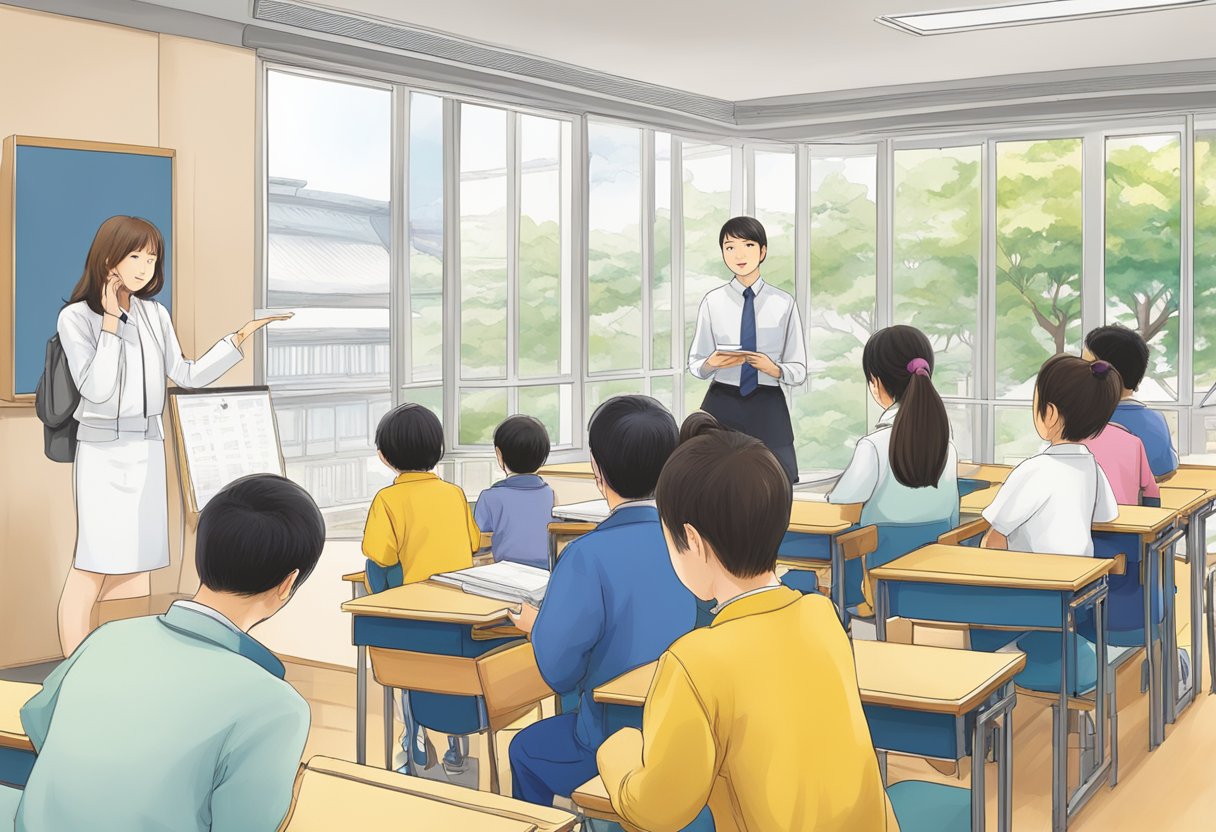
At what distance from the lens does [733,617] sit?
58.5 inches

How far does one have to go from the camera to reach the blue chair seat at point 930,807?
2152 mm

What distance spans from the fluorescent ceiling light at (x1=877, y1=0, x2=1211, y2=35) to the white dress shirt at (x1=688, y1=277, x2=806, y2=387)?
1.63 m

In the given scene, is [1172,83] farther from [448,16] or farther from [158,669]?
[158,669]

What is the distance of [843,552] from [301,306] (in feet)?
11.1

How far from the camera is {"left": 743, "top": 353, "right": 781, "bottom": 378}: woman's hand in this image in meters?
5.01

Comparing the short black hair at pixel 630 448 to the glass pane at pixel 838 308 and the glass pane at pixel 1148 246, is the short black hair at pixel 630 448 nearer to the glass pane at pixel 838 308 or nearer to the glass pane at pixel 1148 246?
the glass pane at pixel 1148 246

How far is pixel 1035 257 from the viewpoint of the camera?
7914mm

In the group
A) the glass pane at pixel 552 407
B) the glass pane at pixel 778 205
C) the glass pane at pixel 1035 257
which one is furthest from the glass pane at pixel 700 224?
the glass pane at pixel 1035 257

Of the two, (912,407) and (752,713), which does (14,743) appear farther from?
(912,407)

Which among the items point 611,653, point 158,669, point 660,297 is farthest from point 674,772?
point 660,297

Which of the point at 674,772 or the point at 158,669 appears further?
the point at 674,772

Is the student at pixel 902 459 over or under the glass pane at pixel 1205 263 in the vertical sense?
under

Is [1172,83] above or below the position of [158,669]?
above

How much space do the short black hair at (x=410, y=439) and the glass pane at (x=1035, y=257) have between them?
5.58m
